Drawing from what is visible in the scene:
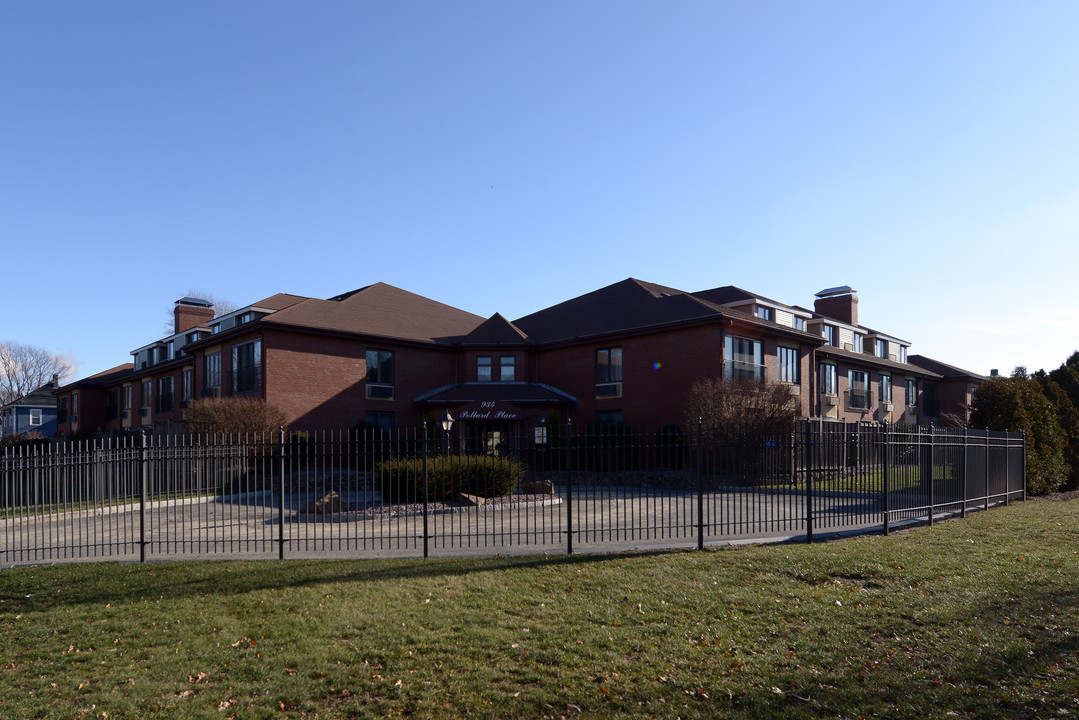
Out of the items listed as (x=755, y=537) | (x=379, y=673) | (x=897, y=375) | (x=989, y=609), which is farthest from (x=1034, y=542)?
(x=897, y=375)

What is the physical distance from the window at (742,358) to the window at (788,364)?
2.03 meters

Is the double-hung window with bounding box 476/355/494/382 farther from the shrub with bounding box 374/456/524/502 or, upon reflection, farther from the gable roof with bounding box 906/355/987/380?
the gable roof with bounding box 906/355/987/380

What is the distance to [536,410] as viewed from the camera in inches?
1185

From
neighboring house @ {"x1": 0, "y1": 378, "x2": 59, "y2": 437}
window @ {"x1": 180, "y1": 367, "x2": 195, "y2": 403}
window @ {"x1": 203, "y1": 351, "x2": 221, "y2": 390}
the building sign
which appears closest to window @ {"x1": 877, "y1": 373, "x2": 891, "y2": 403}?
the building sign

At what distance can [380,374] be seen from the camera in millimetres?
30891

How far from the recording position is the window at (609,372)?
1192 inches

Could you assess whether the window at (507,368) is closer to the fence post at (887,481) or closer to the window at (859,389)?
the window at (859,389)

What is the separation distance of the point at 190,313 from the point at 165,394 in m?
8.01

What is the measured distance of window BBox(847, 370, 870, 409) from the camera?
39.6 m

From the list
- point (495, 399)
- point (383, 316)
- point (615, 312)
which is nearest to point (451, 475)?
point (495, 399)

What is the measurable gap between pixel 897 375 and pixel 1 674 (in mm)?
47641

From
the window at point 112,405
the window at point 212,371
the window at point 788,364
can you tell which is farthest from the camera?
the window at point 112,405

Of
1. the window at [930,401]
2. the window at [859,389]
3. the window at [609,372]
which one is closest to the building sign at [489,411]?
the window at [609,372]

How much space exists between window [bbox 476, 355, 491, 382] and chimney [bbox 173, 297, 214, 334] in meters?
22.3
